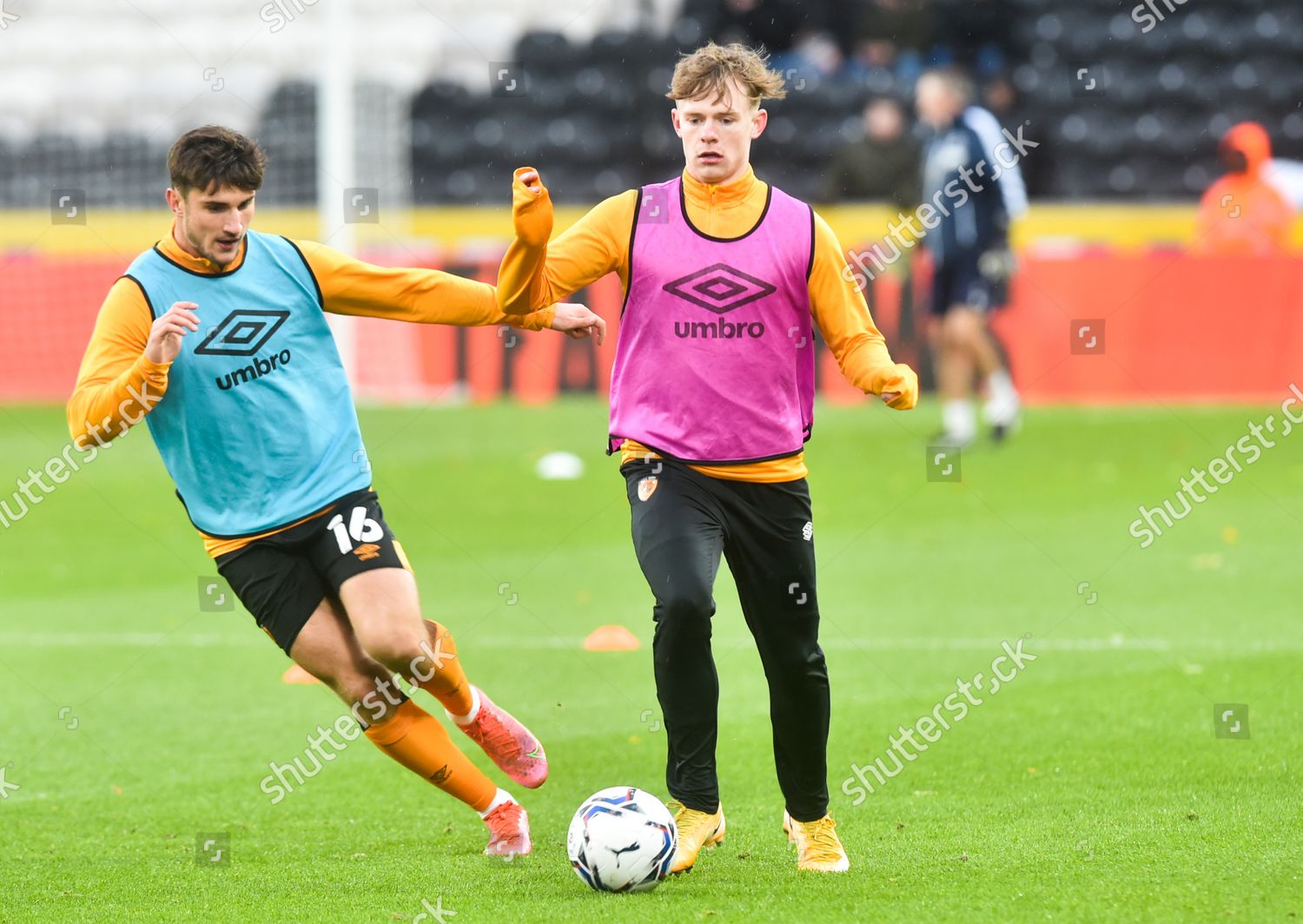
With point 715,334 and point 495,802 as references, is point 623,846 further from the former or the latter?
point 715,334

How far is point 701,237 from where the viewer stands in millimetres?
5172

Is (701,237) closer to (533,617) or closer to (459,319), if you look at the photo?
(459,319)

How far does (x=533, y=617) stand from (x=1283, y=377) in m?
9.60

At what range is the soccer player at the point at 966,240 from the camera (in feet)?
47.5

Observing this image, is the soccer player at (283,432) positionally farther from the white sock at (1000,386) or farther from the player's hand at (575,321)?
the white sock at (1000,386)

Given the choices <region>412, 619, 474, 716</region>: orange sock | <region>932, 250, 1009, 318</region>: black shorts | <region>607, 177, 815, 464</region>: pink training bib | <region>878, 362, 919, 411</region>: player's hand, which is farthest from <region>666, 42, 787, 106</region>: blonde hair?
<region>932, 250, 1009, 318</region>: black shorts

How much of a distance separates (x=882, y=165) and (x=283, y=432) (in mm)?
13980

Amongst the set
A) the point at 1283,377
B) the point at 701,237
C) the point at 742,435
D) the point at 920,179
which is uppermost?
the point at 701,237

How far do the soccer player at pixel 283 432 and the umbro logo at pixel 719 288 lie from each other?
0.42 meters

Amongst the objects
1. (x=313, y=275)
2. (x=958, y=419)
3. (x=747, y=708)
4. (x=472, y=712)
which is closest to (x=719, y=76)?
(x=313, y=275)

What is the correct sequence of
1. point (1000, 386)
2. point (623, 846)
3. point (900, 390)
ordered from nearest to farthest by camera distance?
point (623, 846) < point (900, 390) < point (1000, 386)

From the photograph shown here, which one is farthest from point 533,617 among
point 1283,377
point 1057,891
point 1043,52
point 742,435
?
point 1043,52

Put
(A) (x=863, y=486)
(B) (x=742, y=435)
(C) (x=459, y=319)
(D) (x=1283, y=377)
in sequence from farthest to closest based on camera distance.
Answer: (D) (x=1283, y=377) < (A) (x=863, y=486) < (C) (x=459, y=319) < (B) (x=742, y=435)

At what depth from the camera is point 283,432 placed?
528cm
